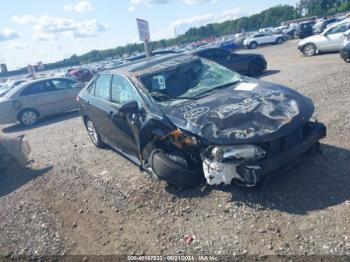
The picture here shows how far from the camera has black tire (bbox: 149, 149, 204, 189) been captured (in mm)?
4145

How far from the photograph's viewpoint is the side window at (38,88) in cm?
1204

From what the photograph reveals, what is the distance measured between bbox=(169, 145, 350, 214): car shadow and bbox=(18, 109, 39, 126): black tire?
939cm

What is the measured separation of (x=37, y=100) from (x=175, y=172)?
379 inches

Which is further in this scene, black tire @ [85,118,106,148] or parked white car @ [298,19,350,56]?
parked white car @ [298,19,350,56]

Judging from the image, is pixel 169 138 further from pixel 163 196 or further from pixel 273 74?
pixel 273 74

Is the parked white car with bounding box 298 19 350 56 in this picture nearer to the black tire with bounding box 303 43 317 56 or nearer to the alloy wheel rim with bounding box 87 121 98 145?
the black tire with bounding box 303 43 317 56

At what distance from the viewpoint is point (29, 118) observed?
12172 millimetres

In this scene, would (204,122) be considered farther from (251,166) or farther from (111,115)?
(111,115)

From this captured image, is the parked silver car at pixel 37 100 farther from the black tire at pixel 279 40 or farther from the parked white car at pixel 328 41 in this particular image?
the black tire at pixel 279 40

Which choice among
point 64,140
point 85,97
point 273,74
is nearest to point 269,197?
point 85,97

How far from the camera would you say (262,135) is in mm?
3641

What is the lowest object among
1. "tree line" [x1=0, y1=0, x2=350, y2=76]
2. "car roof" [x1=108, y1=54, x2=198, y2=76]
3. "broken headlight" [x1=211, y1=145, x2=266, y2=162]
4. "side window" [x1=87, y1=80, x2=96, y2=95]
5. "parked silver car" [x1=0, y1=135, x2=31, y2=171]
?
"tree line" [x1=0, y1=0, x2=350, y2=76]

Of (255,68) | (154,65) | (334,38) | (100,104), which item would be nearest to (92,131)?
(100,104)

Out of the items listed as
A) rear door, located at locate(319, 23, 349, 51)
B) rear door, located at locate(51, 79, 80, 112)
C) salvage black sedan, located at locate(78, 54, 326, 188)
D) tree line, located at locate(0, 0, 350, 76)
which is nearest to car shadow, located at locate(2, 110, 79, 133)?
rear door, located at locate(51, 79, 80, 112)
